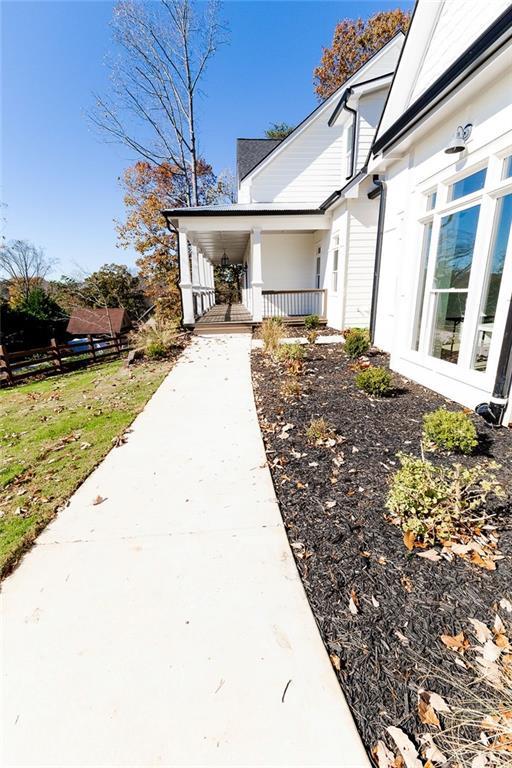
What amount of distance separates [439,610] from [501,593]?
44 cm

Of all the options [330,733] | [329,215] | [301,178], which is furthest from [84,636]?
[301,178]

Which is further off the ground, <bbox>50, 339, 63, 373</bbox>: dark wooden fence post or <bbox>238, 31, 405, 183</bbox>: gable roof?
<bbox>238, 31, 405, 183</bbox>: gable roof

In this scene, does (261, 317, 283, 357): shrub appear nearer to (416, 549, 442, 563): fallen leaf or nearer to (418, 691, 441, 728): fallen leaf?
(416, 549, 442, 563): fallen leaf

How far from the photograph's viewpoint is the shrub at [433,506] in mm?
2346

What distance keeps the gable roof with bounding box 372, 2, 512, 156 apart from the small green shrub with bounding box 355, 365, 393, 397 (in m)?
3.80

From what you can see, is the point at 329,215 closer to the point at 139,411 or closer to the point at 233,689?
the point at 139,411

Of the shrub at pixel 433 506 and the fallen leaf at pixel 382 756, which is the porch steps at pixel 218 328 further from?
the fallen leaf at pixel 382 756

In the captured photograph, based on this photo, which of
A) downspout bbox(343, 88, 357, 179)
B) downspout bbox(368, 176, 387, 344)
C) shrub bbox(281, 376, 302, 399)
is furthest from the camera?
downspout bbox(343, 88, 357, 179)

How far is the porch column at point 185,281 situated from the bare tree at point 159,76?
964cm

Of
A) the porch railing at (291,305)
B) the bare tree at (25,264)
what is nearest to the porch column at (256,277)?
the porch railing at (291,305)

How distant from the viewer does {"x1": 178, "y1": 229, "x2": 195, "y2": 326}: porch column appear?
10672mm

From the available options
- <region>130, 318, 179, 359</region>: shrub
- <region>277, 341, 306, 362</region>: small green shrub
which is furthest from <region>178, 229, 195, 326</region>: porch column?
<region>277, 341, 306, 362</region>: small green shrub

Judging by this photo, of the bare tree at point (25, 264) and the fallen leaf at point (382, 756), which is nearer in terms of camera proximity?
the fallen leaf at point (382, 756)

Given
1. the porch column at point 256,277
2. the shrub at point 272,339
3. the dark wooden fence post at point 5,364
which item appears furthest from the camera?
the porch column at point 256,277
